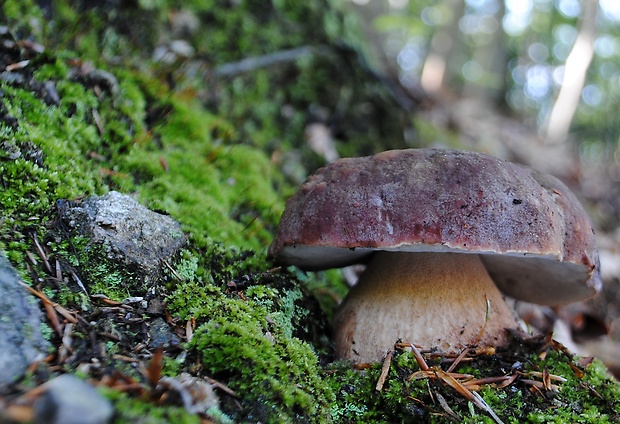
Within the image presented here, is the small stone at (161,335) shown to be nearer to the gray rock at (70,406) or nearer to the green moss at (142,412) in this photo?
the green moss at (142,412)

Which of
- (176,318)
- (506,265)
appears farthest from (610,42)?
(176,318)

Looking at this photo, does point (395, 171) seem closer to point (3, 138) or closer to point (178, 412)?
point (178, 412)

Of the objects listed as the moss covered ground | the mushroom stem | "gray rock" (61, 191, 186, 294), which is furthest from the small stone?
the mushroom stem

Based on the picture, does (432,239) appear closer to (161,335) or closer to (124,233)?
(161,335)

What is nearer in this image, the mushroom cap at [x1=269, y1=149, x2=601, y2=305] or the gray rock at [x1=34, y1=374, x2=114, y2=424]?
the gray rock at [x1=34, y1=374, x2=114, y2=424]

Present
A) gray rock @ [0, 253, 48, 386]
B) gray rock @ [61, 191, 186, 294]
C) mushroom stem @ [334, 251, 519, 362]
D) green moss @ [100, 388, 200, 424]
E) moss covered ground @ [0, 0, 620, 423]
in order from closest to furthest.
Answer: green moss @ [100, 388, 200, 424] → gray rock @ [0, 253, 48, 386] → moss covered ground @ [0, 0, 620, 423] → gray rock @ [61, 191, 186, 294] → mushroom stem @ [334, 251, 519, 362]

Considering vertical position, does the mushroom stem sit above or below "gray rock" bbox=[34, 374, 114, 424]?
below

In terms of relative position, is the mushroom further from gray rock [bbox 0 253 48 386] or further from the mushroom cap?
gray rock [bbox 0 253 48 386]

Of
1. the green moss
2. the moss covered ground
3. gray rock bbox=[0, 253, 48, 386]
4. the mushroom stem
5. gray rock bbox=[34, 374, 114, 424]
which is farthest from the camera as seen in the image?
the mushroom stem

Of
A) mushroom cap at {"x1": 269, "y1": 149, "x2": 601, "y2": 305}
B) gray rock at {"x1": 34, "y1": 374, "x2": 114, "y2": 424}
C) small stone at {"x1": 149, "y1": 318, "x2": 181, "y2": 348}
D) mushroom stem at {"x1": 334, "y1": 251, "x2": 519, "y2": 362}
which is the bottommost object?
mushroom stem at {"x1": 334, "y1": 251, "x2": 519, "y2": 362}
